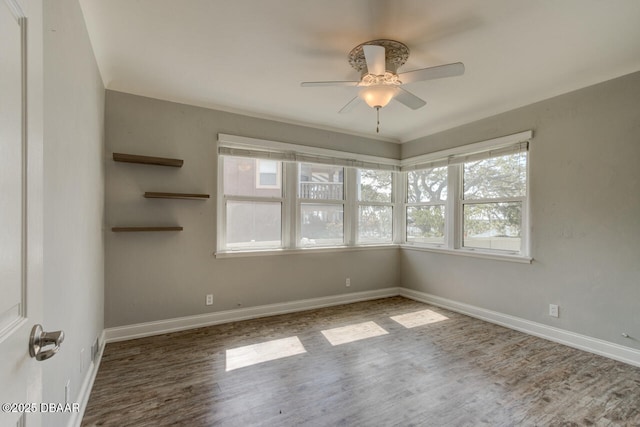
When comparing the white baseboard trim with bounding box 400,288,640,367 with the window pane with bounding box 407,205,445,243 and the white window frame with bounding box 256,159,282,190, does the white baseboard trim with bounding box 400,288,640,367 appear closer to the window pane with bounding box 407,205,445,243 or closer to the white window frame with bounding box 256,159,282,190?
the window pane with bounding box 407,205,445,243

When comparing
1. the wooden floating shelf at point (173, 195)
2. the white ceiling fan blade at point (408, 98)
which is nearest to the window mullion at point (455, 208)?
the white ceiling fan blade at point (408, 98)

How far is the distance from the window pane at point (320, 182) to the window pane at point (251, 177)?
0.35 metres

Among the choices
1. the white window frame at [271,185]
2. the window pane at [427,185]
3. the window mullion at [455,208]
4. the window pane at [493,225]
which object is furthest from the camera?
the window pane at [427,185]

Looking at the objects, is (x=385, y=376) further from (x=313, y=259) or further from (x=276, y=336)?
(x=313, y=259)

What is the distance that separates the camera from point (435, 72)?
211cm

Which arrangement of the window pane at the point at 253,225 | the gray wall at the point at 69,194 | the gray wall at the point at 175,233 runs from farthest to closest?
the window pane at the point at 253,225
the gray wall at the point at 175,233
the gray wall at the point at 69,194

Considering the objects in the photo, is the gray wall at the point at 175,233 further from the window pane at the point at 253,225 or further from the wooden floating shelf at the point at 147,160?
the window pane at the point at 253,225

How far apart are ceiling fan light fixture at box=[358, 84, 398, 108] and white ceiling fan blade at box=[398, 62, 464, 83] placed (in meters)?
0.11

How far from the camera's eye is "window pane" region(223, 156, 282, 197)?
3695 millimetres

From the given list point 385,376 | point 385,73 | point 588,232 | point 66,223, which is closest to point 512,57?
point 385,73

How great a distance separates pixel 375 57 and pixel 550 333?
325 cm

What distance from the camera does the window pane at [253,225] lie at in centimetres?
372

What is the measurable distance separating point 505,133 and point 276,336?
11.3ft

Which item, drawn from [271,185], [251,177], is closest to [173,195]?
[251,177]
